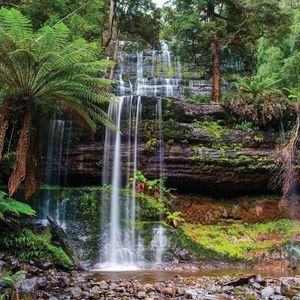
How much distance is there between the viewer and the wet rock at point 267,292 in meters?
6.02

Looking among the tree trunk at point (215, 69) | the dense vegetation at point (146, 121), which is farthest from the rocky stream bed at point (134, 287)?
the tree trunk at point (215, 69)

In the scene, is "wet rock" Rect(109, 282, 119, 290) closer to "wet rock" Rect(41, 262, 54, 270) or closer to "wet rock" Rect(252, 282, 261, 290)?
"wet rock" Rect(41, 262, 54, 270)

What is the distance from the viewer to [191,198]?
44.5 ft

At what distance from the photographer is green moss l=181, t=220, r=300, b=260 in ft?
34.7

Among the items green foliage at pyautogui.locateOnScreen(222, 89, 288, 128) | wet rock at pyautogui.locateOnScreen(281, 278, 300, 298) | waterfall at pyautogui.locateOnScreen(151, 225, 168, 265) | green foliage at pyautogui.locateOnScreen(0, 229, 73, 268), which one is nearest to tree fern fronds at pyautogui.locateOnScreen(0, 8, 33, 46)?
green foliage at pyautogui.locateOnScreen(0, 229, 73, 268)

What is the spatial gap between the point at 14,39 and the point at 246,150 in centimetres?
818

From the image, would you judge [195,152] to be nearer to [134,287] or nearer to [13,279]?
[134,287]

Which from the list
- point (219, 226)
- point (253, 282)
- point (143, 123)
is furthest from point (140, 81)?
point (253, 282)

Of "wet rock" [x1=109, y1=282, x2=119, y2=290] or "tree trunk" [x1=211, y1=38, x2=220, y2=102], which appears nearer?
"wet rock" [x1=109, y1=282, x2=119, y2=290]

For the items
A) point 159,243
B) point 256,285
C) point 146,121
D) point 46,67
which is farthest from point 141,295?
point 146,121

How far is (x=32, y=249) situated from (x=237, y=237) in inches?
258

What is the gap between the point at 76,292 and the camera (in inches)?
231

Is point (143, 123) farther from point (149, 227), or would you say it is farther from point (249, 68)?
point (249, 68)

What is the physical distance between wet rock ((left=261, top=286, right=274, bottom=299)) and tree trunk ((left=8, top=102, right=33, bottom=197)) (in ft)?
16.6
